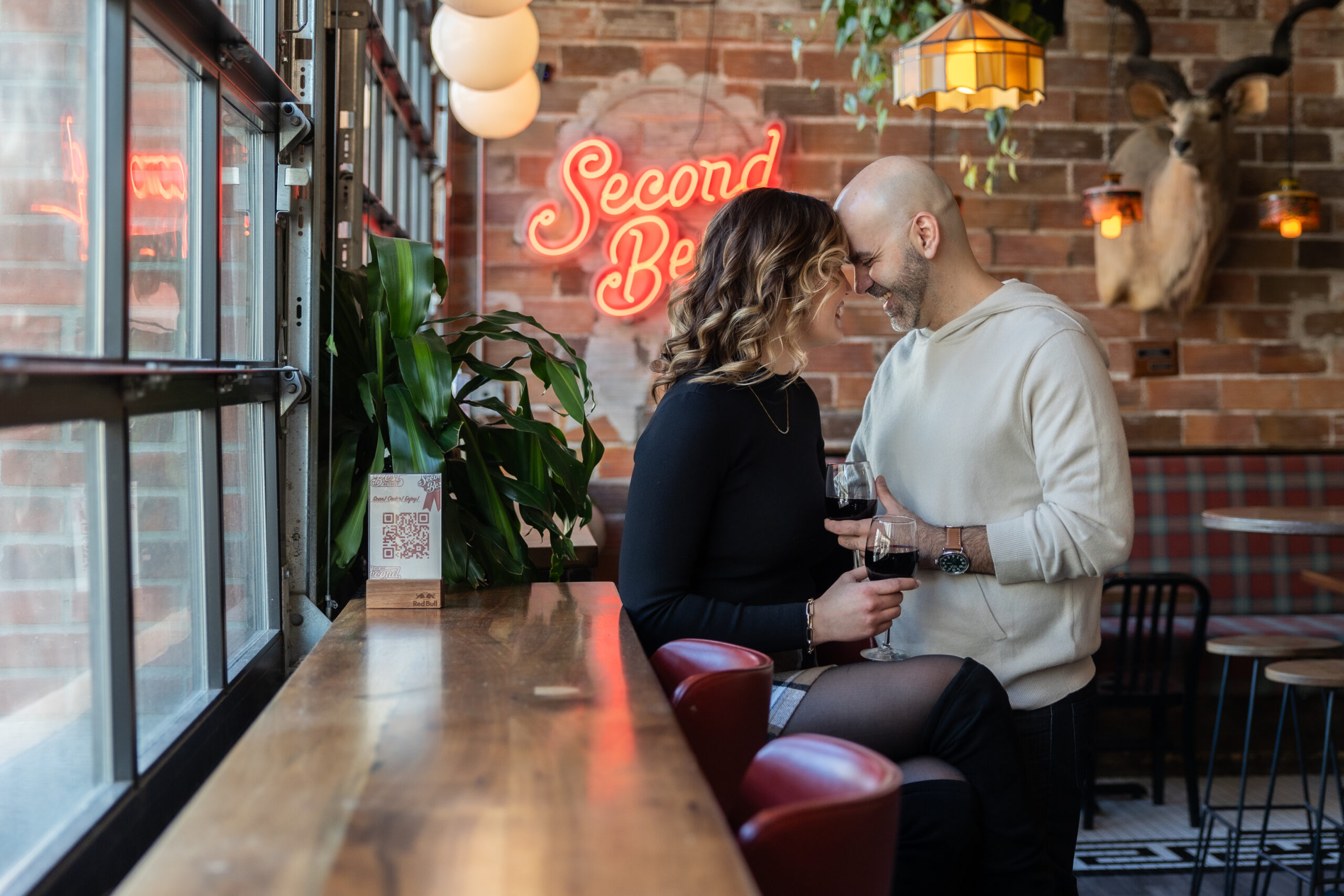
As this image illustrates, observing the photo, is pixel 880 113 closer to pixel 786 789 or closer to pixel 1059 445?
pixel 1059 445

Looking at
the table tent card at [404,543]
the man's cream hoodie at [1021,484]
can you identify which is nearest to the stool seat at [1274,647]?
the man's cream hoodie at [1021,484]

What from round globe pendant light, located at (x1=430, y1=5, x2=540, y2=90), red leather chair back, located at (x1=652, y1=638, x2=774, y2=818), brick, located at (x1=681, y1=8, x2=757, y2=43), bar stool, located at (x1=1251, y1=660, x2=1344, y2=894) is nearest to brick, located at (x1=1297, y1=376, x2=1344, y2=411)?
bar stool, located at (x1=1251, y1=660, x2=1344, y2=894)

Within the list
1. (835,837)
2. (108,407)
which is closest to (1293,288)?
(835,837)

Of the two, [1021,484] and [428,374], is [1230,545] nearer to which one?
[1021,484]

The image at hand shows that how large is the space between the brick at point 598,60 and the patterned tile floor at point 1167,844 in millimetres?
3378

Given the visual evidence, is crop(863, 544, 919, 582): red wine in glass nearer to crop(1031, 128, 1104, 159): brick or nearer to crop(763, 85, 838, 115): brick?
crop(763, 85, 838, 115): brick

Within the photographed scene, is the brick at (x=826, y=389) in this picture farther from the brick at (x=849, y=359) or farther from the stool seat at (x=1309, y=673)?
the stool seat at (x=1309, y=673)

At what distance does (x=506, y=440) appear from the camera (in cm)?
209

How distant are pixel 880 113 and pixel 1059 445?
271 cm

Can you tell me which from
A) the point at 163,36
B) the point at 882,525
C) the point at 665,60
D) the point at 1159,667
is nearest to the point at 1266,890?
the point at 1159,667

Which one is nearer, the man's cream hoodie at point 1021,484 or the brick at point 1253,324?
the man's cream hoodie at point 1021,484

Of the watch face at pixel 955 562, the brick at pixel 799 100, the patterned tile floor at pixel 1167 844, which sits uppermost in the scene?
the brick at pixel 799 100

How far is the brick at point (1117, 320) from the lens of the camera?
15.9ft

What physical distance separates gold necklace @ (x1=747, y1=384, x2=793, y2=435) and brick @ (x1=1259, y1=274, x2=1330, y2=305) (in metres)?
3.96
